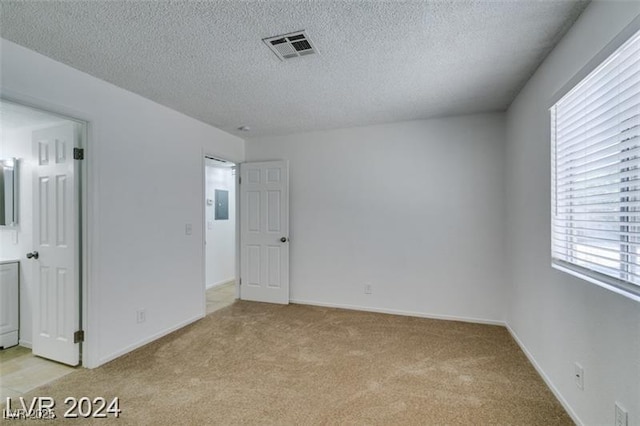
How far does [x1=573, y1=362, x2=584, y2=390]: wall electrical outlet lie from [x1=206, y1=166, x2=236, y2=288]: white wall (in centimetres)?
502

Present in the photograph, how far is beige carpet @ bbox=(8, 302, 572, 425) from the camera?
1.94 metres

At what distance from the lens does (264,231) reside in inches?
175

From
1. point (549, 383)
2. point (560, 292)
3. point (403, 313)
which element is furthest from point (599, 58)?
point (403, 313)

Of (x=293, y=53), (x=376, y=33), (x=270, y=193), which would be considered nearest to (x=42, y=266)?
(x=270, y=193)

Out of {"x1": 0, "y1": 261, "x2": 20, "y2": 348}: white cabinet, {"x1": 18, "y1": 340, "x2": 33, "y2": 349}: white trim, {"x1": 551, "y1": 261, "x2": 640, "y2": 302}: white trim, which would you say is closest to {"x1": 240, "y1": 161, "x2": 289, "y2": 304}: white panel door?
{"x1": 18, "y1": 340, "x2": 33, "y2": 349}: white trim

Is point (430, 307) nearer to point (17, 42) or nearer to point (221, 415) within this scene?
point (221, 415)

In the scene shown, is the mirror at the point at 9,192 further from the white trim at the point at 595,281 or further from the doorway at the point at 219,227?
the white trim at the point at 595,281

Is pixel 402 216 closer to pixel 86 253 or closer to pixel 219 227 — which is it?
pixel 86 253

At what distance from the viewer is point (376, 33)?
1.94 meters

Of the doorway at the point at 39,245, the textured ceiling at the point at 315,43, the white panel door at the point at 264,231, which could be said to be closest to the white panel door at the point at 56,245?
the doorway at the point at 39,245

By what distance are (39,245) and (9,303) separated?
2.80 ft

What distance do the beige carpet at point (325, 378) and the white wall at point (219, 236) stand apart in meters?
2.17

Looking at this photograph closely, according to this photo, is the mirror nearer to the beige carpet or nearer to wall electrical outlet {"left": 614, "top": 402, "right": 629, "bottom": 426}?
the beige carpet

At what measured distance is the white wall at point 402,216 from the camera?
354cm
